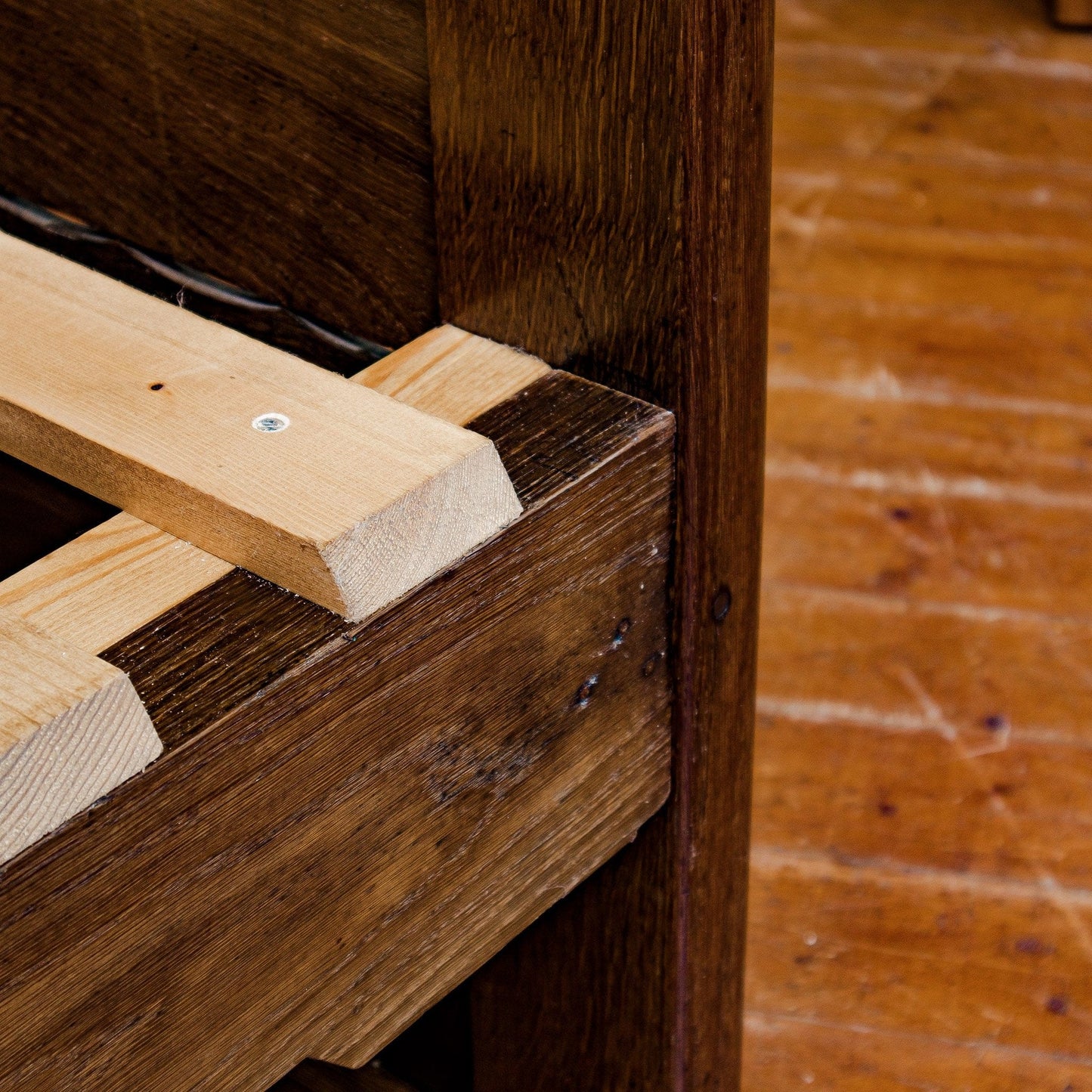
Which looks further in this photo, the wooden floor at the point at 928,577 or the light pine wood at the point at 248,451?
the wooden floor at the point at 928,577

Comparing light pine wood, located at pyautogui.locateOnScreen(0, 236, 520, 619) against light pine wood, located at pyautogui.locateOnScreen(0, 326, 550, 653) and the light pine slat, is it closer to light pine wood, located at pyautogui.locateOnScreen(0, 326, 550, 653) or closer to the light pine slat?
light pine wood, located at pyautogui.locateOnScreen(0, 326, 550, 653)

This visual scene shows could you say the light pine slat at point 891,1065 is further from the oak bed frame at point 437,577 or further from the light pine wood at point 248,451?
the light pine wood at point 248,451

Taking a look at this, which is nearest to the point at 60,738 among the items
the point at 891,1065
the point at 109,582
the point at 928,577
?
the point at 109,582

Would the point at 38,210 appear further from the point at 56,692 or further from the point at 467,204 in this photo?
the point at 56,692

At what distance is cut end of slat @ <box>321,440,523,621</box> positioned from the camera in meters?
0.53

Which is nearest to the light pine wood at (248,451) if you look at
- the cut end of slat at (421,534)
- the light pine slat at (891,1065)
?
the cut end of slat at (421,534)

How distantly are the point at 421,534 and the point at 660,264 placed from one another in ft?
0.49

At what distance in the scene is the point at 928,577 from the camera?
5.55 ft

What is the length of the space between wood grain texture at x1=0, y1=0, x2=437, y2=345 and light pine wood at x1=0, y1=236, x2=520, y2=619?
9 centimetres

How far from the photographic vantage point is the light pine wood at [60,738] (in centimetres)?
46

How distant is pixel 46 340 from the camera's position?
633 mm

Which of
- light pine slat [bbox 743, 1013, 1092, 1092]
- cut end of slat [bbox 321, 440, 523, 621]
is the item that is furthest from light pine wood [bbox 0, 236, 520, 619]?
light pine slat [bbox 743, 1013, 1092, 1092]

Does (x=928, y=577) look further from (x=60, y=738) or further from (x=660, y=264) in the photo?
(x=60, y=738)

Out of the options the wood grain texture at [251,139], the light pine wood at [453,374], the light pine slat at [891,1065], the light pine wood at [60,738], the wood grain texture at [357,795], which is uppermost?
the wood grain texture at [251,139]
